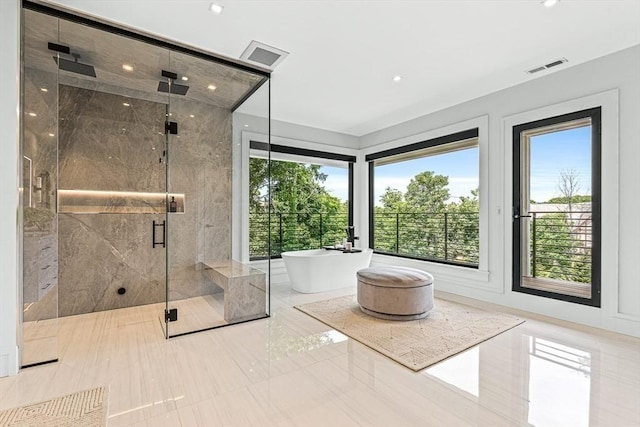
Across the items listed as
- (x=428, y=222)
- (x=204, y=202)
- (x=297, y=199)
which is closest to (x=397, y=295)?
(x=428, y=222)

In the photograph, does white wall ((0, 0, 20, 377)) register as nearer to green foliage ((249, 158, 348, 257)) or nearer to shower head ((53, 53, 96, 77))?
shower head ((53, 53, 96, 77))

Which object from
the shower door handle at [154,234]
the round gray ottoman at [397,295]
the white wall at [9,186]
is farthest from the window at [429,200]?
the white wall at [9,186]

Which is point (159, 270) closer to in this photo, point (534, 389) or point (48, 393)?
point (48, 393)

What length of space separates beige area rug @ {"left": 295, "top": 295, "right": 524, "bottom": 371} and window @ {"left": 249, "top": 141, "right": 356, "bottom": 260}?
3.91 feet

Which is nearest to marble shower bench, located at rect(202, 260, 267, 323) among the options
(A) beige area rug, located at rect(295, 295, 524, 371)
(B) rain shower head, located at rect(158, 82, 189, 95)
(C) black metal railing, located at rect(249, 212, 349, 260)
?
(C) black metal railing, located at rect(249, 212, 349, 260)

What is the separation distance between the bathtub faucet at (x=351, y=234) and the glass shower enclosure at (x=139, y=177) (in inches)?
81.3

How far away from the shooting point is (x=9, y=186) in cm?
219

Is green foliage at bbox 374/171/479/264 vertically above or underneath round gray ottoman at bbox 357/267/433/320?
above

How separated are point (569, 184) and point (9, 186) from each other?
5018mm

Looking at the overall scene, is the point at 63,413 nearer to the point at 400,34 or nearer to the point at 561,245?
the point at 400,34

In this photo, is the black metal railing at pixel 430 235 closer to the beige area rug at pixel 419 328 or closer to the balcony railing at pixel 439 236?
the balcony railing at pixel 439 236

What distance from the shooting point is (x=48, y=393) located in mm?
1943

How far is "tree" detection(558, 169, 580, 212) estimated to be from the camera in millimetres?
3213

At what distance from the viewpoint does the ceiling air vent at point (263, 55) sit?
285 centimetres
